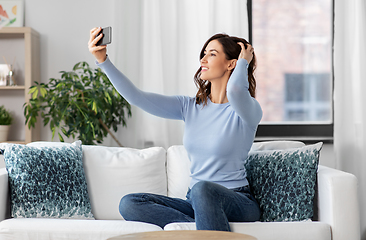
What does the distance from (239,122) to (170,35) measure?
46.2 inches

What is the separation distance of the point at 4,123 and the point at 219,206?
184 centimetres

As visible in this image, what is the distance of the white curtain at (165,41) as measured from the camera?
8.57 ft

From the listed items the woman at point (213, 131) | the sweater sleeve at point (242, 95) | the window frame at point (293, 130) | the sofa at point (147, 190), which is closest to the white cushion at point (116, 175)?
the sofa at point (147, 190)

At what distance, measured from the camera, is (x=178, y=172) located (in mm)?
2010

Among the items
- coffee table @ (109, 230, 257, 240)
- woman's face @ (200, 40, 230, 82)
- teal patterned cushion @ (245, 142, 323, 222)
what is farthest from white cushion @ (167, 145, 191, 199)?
coffee table @ (109, 230, 257, 240)

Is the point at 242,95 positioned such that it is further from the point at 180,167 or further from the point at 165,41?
the point at 165,41

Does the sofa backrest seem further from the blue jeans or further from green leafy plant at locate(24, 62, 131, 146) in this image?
green leafy plant at locate(24, 62, 131, 146)

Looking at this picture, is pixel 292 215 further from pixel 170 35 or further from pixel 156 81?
pixel 170 35

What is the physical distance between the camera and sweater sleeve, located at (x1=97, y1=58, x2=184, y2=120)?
164 centimetres

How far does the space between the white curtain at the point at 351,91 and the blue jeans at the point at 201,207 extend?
0.95 m

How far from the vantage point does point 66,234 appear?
1548 mm

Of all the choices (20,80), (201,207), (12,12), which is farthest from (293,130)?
(12,12)

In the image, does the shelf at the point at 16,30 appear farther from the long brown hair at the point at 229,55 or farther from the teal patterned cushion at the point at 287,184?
the teal patterned cushion at the point at 287,184

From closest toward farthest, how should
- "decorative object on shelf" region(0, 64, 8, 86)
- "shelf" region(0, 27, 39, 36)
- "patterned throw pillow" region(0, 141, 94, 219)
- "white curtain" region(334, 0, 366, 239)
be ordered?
"patterned throw pillow" region(0, 141, 94, 219) < "white curtain" region(334, 0, 366, 239) < "shelf" region(0, 27, 39, 36) < "decorative object on shelf" region(0, 64, 8, 86)
